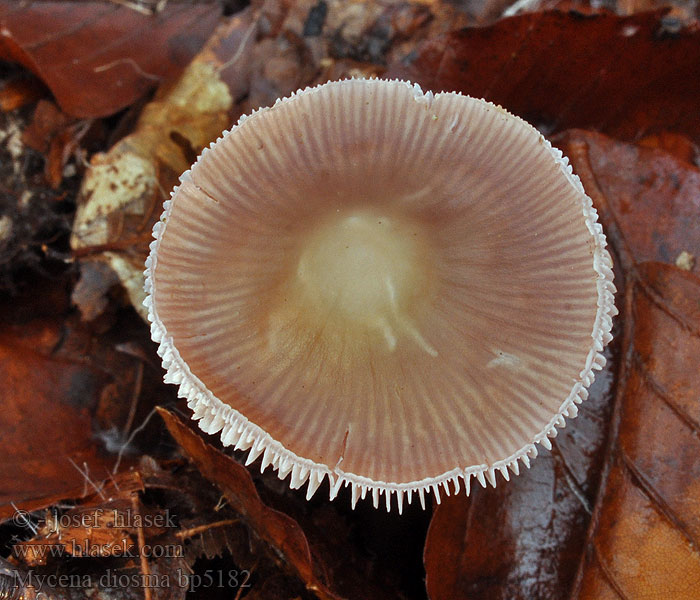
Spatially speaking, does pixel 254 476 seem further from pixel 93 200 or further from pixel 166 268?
pixel 93 200

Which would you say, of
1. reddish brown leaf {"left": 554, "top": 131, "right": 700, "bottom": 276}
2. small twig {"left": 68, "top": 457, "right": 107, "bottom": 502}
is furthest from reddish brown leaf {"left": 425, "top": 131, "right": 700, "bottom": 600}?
small twig {"left": 68, "top": 457, "right": 107, "bottom": 502}

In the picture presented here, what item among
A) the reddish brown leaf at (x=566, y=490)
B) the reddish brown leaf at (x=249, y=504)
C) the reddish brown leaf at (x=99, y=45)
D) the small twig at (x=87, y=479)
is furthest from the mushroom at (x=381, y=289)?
the reddish brown leaf at (x=99, y=45)

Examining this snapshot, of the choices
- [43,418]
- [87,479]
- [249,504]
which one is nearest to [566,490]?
[249,504]

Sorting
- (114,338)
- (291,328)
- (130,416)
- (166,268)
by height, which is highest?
(166,268)

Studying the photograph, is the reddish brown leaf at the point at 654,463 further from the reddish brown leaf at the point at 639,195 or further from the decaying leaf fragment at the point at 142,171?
the decaying leaf fragment at the point at 142,171

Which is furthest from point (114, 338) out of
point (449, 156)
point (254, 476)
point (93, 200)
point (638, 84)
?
point (638, 84)

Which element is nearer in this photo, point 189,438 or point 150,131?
point 189,438
